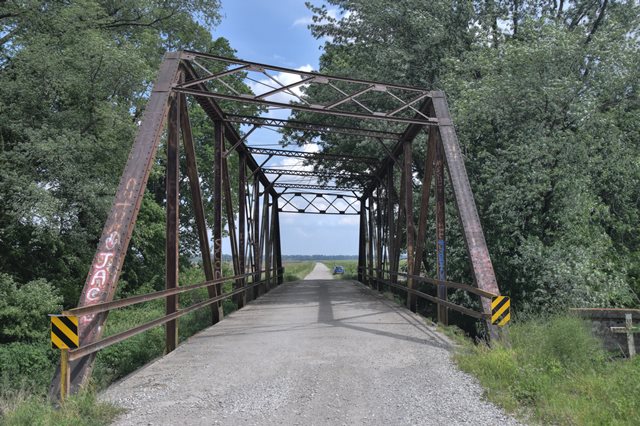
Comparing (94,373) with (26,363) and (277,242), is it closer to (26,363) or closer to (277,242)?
(26,363)

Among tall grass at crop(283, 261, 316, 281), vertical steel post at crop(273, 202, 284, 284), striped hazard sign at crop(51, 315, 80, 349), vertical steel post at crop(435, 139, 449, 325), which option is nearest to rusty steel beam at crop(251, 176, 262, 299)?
vertical steel post at crop(273, 202, 284, 284)

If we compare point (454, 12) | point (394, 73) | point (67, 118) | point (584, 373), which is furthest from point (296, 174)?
point (584, 373)

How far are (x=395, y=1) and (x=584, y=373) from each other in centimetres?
1470

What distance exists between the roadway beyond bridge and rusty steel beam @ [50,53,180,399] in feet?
2.08

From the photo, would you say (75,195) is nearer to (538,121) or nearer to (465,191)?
(465,191)

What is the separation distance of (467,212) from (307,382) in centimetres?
485

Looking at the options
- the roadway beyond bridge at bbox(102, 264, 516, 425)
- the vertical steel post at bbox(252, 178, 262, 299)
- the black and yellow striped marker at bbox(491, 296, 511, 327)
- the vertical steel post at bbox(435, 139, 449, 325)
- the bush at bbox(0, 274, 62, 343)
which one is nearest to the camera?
the roadway beyond bridge at bbox(102, 264, 516, 425)

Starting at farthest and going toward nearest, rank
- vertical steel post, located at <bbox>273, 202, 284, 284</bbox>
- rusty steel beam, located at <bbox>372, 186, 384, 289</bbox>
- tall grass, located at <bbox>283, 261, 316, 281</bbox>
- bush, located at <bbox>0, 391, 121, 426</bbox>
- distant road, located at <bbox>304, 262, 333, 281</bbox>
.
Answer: distant road, located at <bbox>304, 262, 333, 281</bbox> < tall grass, located at <bbox>283, 261, 316, 281</bbox> < vertical steel post, located at <bbox>273, 202, 284, 284</bbox> < rusty steel beam, located at <bbox>372, 186, 384, 289</bbox> < bush, located at <bbox>0, 391, 121, 426</bbox>

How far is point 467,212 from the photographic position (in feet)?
29.4

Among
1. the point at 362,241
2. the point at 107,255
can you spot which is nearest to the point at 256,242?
the point at 362,241

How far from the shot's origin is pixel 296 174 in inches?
863

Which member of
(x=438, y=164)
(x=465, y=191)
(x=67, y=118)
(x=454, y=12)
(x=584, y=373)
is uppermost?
(x=454, y=12)

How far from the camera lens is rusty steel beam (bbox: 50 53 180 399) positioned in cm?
543

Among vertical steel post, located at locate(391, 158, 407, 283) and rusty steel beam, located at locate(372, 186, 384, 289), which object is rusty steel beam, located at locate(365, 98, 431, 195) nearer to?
vertical steel post, located at locate(391, 158, 407, 283)
